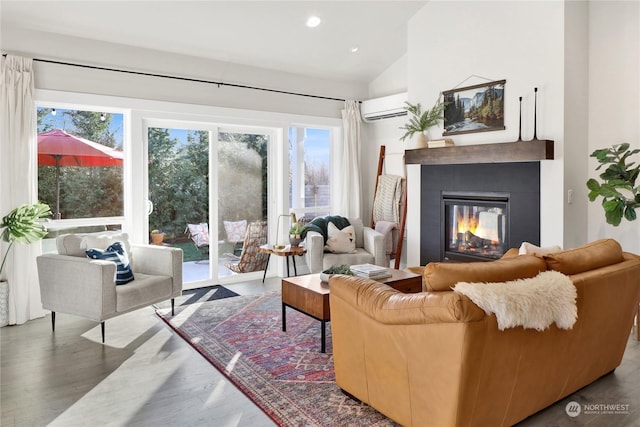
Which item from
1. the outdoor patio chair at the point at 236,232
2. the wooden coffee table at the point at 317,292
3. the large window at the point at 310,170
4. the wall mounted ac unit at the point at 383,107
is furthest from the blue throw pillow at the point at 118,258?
the wall mounted ac unit at the point at 383,107

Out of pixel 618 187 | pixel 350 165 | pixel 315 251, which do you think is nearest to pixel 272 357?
pixel 315 251

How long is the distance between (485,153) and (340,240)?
1.91 metres

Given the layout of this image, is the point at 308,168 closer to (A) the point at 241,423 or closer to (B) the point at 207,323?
(B) the point at 207,323

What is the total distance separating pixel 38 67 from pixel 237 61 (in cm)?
206

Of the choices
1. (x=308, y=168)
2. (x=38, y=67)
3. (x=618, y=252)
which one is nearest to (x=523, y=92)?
(x=618, y=252)

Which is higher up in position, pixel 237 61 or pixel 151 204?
pixel 237 61

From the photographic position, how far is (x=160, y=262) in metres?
4.26

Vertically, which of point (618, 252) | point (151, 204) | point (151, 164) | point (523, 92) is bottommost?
point (618, 252)

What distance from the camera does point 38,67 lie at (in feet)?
14.1

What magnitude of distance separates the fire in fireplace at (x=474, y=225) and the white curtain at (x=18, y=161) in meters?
4.15

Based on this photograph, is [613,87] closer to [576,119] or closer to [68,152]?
[576,119]

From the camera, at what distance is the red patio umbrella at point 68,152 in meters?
4.46

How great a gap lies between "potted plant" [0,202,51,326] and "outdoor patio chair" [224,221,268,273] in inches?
88.1

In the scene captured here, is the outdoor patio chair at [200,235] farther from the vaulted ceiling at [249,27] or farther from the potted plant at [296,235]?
the vaulted ceiling at [249,27]
